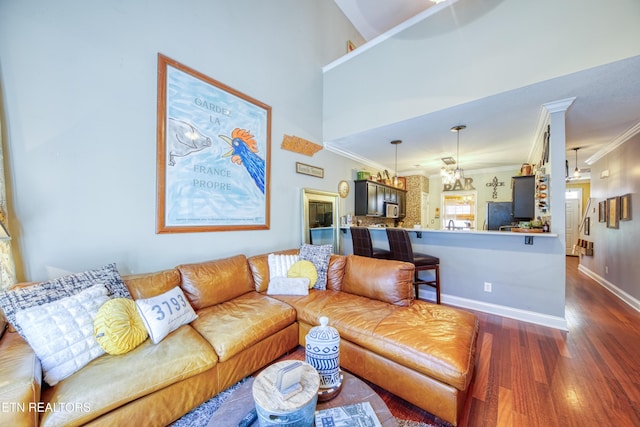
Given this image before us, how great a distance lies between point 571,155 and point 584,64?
12.2 ft

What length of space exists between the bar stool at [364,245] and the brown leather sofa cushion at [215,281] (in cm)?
170

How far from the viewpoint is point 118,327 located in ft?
4.71

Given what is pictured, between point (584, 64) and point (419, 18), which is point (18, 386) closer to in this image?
point (584, 64)

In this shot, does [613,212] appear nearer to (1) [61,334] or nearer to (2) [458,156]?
(2) [458,156]

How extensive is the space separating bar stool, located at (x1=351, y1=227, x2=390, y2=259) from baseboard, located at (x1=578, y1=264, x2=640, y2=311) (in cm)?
330

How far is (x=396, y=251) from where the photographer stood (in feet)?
10.7

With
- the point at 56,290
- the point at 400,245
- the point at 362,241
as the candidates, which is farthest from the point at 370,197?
the point at 56,290

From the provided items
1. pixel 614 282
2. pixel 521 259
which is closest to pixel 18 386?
pixel 521 259

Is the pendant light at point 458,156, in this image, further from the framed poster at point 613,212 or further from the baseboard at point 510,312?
the framed poster at point 613,212

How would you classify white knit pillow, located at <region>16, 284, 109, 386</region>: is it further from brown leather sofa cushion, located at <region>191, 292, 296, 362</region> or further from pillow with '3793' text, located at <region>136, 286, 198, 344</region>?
brown leather sofa cushion, located at <region>191, 292, 296, 362</region>

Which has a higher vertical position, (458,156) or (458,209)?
(458,156)

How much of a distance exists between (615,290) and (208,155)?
6276 mm

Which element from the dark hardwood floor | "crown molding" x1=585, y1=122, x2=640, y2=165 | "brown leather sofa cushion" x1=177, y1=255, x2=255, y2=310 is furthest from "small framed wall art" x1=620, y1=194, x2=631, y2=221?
"brown leather sofa cushion" x1=177, y1=255, x2=255, y2=310

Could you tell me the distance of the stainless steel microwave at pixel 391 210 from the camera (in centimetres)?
564
